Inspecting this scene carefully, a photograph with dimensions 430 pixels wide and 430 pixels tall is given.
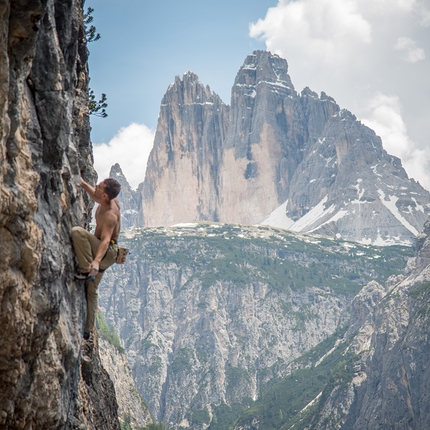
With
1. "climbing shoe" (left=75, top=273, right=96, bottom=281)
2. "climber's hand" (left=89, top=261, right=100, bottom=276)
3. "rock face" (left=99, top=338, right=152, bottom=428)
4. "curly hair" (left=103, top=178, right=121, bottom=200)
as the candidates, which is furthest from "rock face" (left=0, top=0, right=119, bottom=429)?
"rock face" (left=99, top=338, right=152, bottom=428)

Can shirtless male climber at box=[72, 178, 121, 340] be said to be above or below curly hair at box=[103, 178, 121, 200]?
below

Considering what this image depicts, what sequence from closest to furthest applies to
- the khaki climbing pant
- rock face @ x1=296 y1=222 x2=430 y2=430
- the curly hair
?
the khaki climbing pant, the curly hair, rock face @ x1=296 y1=222 x2=430 y2=430

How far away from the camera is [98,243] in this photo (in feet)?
48.9

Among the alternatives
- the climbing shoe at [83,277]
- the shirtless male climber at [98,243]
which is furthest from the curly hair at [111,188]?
the climbing shoe at [83,277]

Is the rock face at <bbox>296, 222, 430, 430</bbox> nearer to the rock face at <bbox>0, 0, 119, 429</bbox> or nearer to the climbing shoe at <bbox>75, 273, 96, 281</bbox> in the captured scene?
the climbing shoe at <bbox>75, 273, 96, 281</bbox>

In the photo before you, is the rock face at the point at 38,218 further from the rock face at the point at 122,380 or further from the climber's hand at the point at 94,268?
the rock face at the point at 122,380

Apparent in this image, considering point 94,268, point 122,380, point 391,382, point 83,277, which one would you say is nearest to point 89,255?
point 94,268

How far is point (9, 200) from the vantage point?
11.0m

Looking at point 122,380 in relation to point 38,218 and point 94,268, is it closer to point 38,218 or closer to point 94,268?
point 94,268

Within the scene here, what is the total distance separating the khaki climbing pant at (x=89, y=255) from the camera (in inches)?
574

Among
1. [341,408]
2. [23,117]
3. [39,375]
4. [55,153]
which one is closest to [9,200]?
[23,117]

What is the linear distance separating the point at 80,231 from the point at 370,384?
185m

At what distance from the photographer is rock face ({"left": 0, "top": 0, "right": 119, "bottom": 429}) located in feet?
36.8

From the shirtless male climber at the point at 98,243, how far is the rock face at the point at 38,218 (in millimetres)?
271
